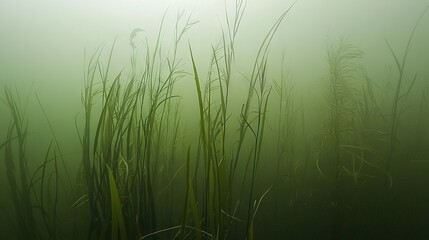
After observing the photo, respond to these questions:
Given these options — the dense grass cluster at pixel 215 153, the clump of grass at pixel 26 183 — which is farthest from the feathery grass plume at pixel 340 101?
the clump of grass at pixel 26 183

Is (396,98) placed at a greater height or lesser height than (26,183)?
greater

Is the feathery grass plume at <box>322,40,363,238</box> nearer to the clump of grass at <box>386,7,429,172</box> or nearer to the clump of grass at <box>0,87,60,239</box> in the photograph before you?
the clump of grass at <box>386,7,429,172</box>

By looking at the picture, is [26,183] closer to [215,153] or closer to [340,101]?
[215,153]

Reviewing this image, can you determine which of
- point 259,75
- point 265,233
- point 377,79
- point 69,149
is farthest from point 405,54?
point 69,149

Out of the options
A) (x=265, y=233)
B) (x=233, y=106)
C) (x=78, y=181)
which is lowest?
(x=265, y=233)

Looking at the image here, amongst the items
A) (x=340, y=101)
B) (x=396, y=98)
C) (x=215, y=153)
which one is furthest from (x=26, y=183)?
(x=396, y=98)

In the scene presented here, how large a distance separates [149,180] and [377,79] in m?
0.76

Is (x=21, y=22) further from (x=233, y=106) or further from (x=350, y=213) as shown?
(x=350, y=213)

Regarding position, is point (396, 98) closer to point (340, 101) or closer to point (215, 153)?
point (340, 101)

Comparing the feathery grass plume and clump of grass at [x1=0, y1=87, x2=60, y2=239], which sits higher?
the feathery grass plume

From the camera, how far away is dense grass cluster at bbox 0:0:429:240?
929 mm

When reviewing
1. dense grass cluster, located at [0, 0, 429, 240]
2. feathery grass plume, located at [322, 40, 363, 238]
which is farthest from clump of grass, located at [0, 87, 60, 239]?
feathery grass plume, located at [322, 40, 363, 238]

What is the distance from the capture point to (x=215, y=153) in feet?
3.11

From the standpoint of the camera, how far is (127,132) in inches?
36.6
